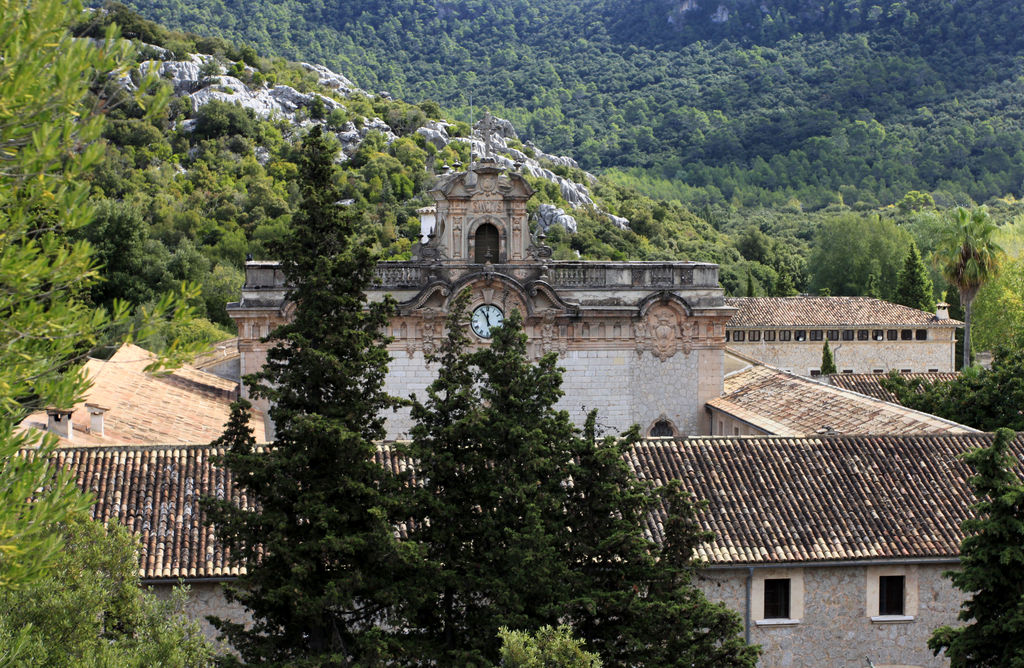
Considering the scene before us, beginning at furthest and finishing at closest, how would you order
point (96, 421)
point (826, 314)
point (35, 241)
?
point (826, 314) < point (96, 421) < point (35, 241)

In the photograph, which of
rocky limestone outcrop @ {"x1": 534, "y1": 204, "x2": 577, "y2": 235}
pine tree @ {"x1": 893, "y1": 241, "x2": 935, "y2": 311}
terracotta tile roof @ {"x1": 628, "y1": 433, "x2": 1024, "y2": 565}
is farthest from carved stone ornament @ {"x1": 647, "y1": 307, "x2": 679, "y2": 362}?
pine tree @ {"x1": 893, "y1": 241, "x2": 935, "y2": 311}

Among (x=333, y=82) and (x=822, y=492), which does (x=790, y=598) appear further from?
(x=333, y=82)

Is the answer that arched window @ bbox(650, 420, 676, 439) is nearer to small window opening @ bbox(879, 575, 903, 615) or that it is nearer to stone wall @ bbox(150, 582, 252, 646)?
small window opening @ bbox(879, 575, 903, 615)

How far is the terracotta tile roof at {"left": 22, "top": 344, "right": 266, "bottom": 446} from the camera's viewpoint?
2472 cm

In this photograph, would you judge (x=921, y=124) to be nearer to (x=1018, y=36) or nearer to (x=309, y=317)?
(x=1018, y=36)

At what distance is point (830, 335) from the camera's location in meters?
62.0

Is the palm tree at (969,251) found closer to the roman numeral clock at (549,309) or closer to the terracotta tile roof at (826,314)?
the terracotta tile roof at (826,314)

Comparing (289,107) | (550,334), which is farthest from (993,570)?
(289,107)

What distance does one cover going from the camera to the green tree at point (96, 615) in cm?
1074

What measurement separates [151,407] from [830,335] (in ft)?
137

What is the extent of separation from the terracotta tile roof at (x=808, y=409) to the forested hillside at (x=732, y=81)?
87.0 m

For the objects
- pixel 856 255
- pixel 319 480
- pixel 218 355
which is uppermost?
pixel 856 255

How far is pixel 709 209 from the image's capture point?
116 meters

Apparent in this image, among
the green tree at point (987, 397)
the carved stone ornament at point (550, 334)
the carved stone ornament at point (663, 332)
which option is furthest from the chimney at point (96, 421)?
the green tree at point (987, 397)
